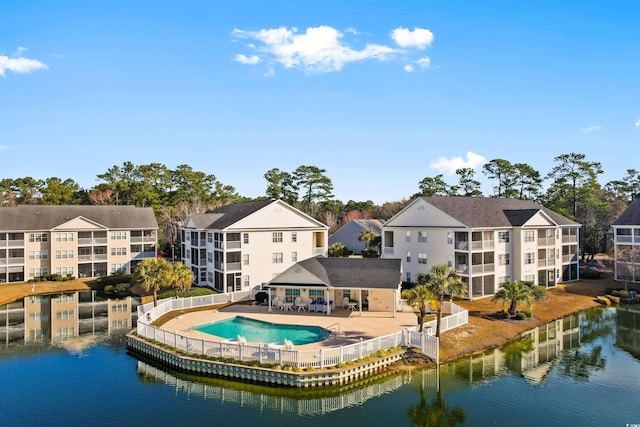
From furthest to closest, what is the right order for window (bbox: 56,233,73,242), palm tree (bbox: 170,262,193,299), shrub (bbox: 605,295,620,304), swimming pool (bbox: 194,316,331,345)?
window (bbox: 56,233,73,242)
shrub (bbox: 605,295,620,304)
palm tree (bbox: 170,262,193,299)
swimming pool (bbox: 194,316,331,345)

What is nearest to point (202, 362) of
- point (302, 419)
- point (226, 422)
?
point (226, 422)

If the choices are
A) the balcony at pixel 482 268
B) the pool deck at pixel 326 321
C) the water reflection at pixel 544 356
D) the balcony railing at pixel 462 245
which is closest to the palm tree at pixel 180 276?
the pool deck at pixel 326 321

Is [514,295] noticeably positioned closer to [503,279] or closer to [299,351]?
[503,279]

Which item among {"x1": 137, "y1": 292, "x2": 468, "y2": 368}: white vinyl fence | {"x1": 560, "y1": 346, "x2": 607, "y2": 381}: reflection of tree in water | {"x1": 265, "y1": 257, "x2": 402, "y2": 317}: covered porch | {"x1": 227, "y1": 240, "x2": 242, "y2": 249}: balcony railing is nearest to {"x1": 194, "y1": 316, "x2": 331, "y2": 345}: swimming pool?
{"x1": 137, "y1": 292, "x2": 468, "y2": 368}: white vinyl fence

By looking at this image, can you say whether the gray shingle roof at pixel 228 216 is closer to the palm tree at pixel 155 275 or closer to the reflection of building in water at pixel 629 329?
the palm tree at pixel 155 275

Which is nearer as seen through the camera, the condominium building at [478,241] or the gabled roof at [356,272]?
the gabled roof at [356,272]

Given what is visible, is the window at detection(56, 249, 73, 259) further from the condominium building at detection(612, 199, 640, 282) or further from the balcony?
the condominium building at detection(612, 199, 640, 282)
